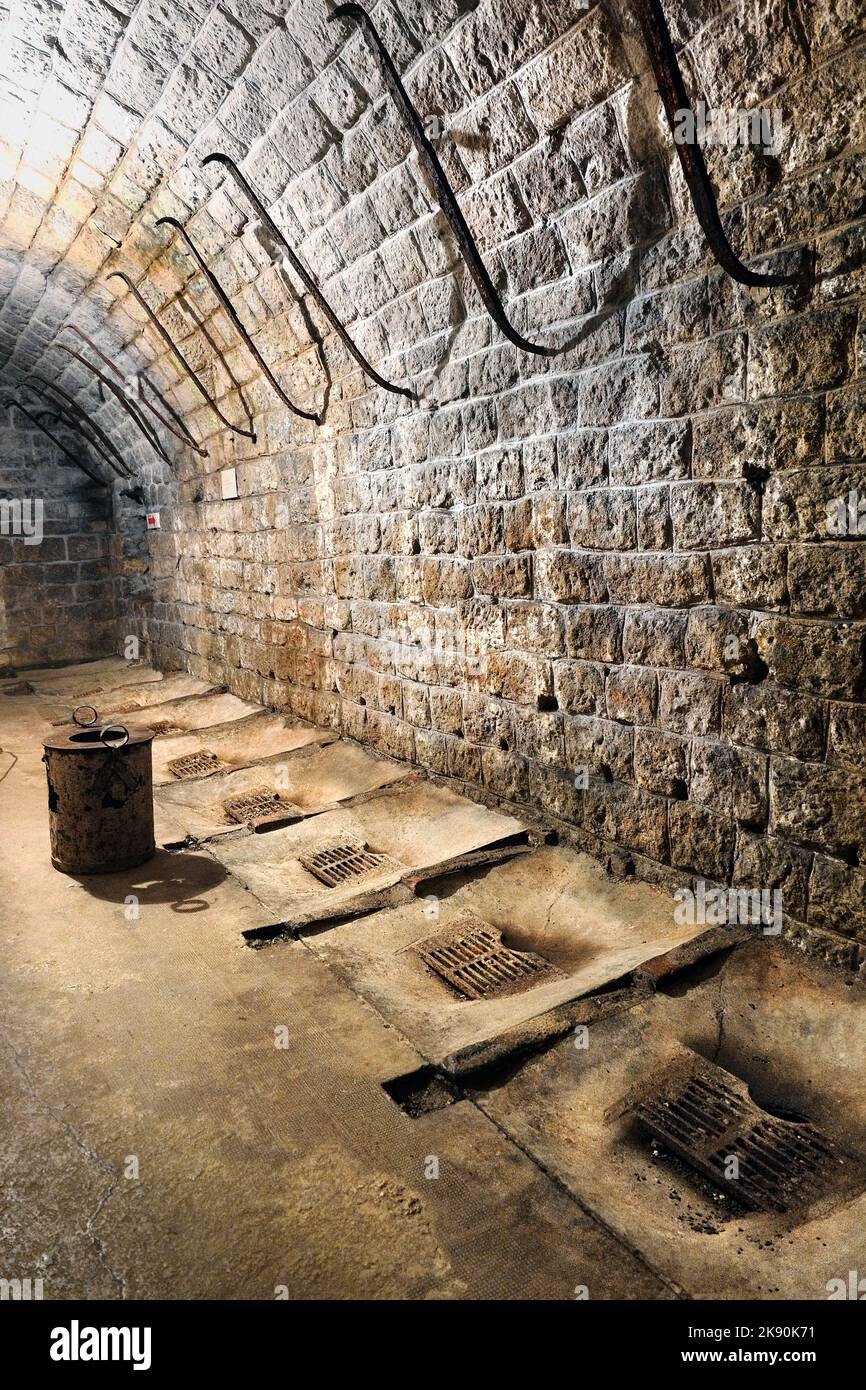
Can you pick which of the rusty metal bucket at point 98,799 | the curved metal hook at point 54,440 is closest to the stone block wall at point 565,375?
the rusty metal bucket at point 98,799

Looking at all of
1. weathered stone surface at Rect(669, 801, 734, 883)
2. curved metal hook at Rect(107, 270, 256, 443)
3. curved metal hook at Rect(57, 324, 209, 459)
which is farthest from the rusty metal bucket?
curved metal hook at Rect(57, 324, 209, 459)

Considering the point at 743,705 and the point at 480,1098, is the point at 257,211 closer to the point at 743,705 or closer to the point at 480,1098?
the point at 743,705

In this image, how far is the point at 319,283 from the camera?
15.8ft

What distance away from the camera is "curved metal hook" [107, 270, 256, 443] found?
6.23 m

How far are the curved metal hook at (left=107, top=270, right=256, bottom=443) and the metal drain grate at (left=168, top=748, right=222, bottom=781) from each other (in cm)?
240

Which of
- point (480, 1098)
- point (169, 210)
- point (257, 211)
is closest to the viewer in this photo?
point (480, 1098)

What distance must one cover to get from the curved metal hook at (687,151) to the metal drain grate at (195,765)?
430 cm

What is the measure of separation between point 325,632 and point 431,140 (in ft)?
10.1

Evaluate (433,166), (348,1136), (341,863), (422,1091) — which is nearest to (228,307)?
(433,166)

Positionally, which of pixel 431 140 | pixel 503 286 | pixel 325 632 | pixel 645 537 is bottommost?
Result: pixel 325 632

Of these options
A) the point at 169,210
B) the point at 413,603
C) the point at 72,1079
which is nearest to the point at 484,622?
the point at 413,603

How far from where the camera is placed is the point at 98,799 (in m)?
4.13

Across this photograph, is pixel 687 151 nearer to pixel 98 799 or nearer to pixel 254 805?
pixel 98 799

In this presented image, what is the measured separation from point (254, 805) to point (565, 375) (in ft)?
9.98
